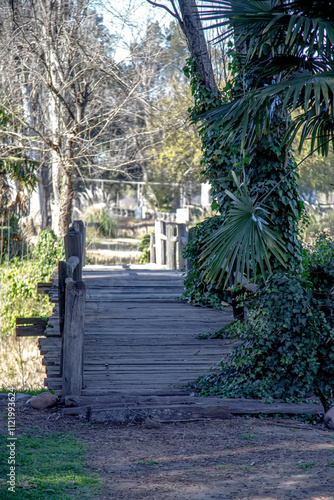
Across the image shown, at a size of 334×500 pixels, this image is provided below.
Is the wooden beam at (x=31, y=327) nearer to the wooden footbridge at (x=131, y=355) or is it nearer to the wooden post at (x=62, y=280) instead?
the wooden footbridge at (x=131, y=355)

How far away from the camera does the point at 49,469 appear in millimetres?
3670

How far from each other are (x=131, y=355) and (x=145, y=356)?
167 millimetres

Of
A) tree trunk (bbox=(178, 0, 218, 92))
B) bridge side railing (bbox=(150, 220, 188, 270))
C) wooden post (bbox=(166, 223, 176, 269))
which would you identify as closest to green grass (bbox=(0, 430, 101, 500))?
tree trunk (bbox=(178, 0, 218, 92))

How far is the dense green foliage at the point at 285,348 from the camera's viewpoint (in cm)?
507

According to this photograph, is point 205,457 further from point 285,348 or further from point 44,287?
point 44,287

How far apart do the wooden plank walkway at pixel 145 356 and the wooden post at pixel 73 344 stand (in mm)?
184

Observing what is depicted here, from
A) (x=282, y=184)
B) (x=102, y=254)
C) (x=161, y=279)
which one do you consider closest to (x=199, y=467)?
(x=282, y=184)

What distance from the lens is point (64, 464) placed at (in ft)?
12.3

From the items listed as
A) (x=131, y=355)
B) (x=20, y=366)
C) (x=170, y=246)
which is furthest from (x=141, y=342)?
(x=170, y=246)

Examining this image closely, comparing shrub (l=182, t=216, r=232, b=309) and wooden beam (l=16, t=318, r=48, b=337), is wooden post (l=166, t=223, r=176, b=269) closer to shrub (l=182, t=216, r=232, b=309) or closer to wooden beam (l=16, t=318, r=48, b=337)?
shrub (l=182, t=216, r=232, b=309)

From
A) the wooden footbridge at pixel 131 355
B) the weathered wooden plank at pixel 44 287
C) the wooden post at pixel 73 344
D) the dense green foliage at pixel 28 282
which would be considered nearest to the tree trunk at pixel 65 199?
the dense green foliage at pixel 28 282

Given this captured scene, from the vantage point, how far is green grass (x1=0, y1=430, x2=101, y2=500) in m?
3.28

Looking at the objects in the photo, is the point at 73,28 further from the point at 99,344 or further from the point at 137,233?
the point at 137,233

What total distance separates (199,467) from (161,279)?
834 centimetres
